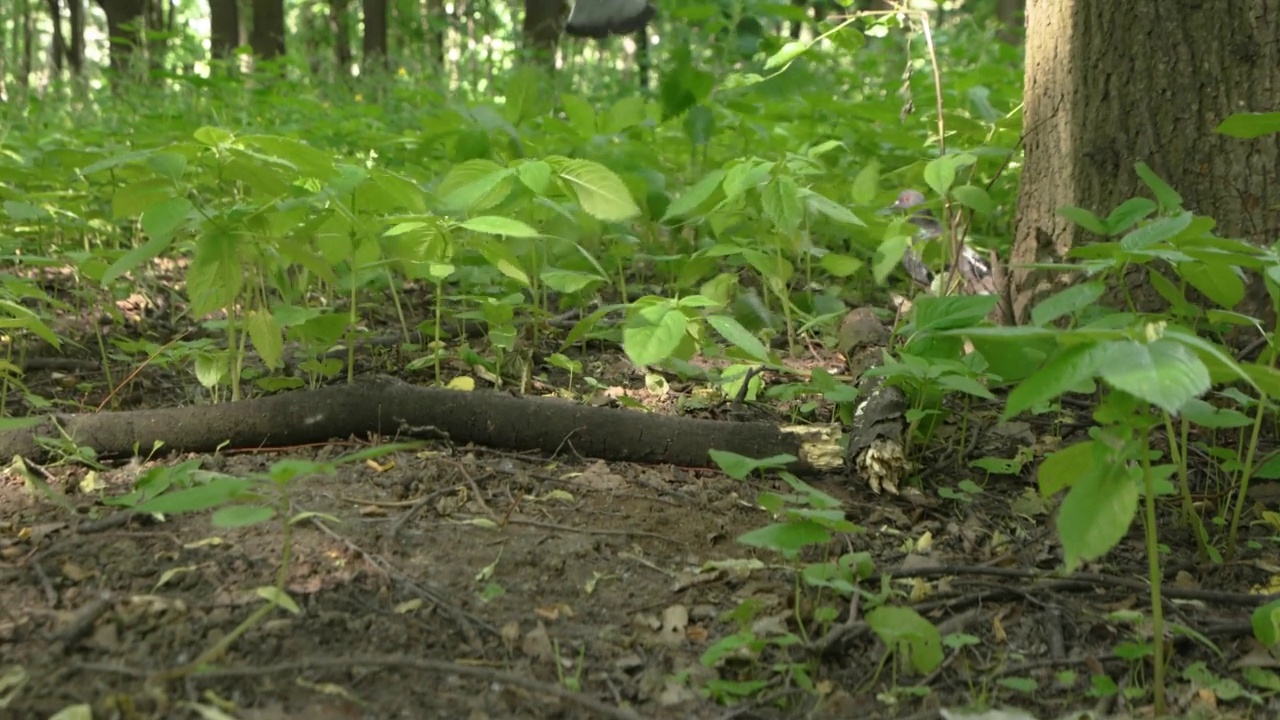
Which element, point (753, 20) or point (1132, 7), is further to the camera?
point (753, 20)

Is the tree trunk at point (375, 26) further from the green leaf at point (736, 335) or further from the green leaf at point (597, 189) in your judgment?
the green leaf at point (736, 335)

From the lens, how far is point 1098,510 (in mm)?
1394

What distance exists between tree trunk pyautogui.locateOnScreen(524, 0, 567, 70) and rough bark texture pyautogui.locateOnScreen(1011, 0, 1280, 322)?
8.26 metres

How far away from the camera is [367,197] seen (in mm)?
2609

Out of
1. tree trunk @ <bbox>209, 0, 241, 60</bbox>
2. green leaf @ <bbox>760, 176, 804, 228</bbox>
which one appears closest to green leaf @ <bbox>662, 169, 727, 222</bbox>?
green leaf @ <bbox>760, 176, 804, 228</bbox>

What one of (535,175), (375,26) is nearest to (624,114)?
(535,175)

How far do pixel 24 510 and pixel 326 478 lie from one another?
550mm

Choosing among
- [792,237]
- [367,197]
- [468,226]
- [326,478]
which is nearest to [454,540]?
[326,478]

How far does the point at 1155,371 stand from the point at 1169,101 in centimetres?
170

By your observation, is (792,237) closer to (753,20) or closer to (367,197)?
(367,197)

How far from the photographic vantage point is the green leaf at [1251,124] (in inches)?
76.5

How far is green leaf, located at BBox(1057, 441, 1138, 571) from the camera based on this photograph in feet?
4.49

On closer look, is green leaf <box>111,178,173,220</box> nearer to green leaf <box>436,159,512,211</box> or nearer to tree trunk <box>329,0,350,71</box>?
green leaf <box>436,159,512,211</box>

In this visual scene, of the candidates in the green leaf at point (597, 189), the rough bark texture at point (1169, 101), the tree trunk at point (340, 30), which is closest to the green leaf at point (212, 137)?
the green leaf at point (597, 189)
